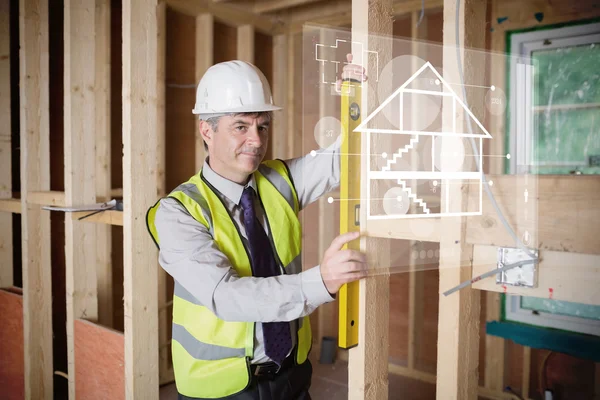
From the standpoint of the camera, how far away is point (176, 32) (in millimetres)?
3301

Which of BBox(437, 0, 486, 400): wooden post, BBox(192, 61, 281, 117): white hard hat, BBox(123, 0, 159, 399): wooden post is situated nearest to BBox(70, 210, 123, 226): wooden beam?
BBox(123, 0, 159, 399): wooden post

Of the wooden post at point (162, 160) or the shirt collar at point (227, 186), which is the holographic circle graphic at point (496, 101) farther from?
the wooden post at point (162, 160)

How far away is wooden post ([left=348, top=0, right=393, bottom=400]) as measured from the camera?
3.98 feet

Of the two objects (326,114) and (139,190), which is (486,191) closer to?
(326,114)

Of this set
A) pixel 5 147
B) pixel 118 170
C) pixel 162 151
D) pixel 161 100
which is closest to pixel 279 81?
pixel 161 100

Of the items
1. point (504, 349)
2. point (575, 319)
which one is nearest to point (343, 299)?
point (575, 319)

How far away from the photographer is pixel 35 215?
9.23ft

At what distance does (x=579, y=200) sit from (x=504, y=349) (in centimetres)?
246

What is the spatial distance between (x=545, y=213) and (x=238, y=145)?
→ 0.94 meters

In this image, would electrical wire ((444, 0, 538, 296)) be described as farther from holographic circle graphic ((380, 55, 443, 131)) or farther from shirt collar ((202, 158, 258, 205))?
shirt collar ((202, 158, 258, 205))

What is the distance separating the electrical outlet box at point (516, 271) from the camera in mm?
1072

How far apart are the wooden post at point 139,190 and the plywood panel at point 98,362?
130mm

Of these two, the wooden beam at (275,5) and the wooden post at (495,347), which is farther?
the wooden beam at (275,5)

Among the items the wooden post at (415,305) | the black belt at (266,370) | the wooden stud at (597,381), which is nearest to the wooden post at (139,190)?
the black belt at (266,370)
